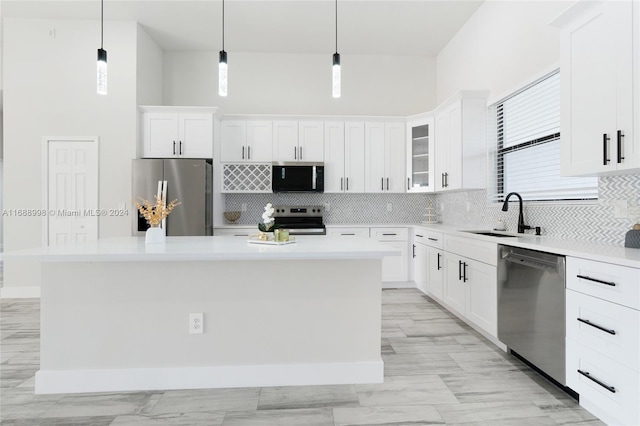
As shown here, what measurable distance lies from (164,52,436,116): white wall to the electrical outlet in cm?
381

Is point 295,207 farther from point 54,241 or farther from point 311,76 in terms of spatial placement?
point 54,241

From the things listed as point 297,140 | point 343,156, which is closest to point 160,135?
point 297,140

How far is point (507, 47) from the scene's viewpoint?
3646mm

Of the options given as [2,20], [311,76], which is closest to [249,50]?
[311,76]

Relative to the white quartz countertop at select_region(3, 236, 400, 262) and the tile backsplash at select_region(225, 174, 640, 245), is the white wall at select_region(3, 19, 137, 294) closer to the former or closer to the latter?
the tile backsplash at select_region(225, 174, 640, 245)

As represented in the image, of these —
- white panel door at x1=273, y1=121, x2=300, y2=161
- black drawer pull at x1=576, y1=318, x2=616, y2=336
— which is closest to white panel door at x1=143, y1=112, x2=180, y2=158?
white panel door at x1=273, y1=121, x2=300, y2=161

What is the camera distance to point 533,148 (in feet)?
11.0

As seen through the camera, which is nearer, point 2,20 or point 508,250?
point 508,250

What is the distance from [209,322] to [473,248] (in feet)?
7.58

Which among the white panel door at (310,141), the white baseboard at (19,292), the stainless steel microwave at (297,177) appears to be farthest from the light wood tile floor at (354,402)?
the white panel door at (310,141)

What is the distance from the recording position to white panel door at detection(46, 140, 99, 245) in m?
4.52

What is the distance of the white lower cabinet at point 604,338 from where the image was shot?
1679mm

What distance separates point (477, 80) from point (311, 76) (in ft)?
7.88

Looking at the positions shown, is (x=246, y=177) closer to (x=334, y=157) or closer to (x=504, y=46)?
(x=334, y=157)
